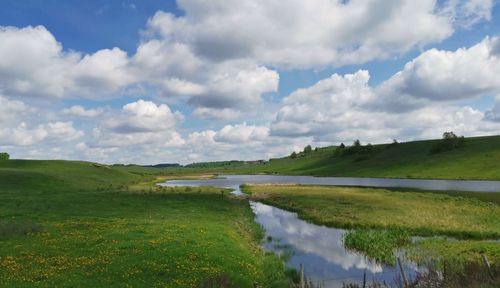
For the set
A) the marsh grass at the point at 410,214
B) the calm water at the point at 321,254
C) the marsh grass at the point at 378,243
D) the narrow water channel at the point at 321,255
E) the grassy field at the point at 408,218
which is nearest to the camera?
the narrow water channel at the point at 321,255

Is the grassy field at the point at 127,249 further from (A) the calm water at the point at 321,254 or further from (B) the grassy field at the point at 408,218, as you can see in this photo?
(B) the grassy field at the point at 408,218

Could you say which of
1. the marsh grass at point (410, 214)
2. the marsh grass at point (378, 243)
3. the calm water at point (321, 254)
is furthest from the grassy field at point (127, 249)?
the marsh grass at point (410, 214)

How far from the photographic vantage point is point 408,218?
45062 millimetres

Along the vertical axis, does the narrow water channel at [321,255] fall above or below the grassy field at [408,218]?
below

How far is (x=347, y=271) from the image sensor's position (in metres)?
27.0

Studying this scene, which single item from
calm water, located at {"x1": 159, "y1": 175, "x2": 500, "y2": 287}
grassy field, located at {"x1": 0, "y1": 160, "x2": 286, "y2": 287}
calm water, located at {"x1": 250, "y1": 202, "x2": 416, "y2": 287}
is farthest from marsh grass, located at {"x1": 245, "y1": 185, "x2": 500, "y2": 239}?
grassy field, located at {"x1": 0, "y1": 160, "x2": 286, "y2": 287}

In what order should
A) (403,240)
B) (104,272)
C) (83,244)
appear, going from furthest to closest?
(403,240)
(83,244)
(104,272)

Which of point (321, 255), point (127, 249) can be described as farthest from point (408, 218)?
point (127, 249)

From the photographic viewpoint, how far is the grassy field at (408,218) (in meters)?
32.6

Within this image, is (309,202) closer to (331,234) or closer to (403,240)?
(331,234)

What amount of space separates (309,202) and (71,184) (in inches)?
2287

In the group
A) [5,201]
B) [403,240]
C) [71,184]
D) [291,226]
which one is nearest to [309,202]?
[291,226]

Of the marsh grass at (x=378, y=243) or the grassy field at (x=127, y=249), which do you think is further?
the marsh grass at (x=378, y=243)

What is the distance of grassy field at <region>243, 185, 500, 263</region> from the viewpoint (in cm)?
3263
